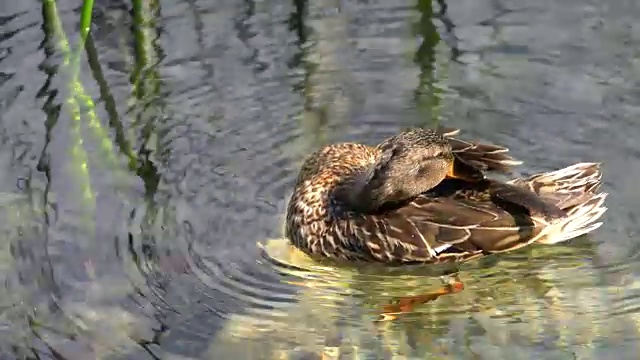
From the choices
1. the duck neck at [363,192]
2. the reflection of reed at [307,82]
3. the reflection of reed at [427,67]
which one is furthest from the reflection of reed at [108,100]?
the reflection of reed at [427,67]

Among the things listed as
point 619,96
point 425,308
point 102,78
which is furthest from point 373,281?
point 102,78

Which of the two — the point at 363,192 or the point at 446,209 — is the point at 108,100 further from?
the point at 446,209

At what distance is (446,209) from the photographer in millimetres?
6703

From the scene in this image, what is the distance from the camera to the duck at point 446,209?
662cm

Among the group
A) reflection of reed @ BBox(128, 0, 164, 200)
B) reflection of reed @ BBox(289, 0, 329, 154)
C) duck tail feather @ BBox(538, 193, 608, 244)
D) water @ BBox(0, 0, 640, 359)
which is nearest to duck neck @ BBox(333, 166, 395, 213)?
water @ BBox(0, 0, 640, 359)

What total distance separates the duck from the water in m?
0.13

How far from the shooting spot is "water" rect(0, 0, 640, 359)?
19.7 feet

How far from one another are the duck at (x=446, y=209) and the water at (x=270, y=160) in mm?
129

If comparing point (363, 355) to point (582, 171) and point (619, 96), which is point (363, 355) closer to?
point (582, 171)

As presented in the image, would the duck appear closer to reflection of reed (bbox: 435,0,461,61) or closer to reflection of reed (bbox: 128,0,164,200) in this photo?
reflection of reed (bbox: 128,0,164,200)

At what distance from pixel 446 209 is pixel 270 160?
1280 millimetres

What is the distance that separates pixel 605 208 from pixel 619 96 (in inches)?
46.7

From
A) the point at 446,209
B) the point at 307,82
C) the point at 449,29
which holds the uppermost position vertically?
the point at 449,29

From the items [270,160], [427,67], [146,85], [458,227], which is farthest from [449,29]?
[458,227]
